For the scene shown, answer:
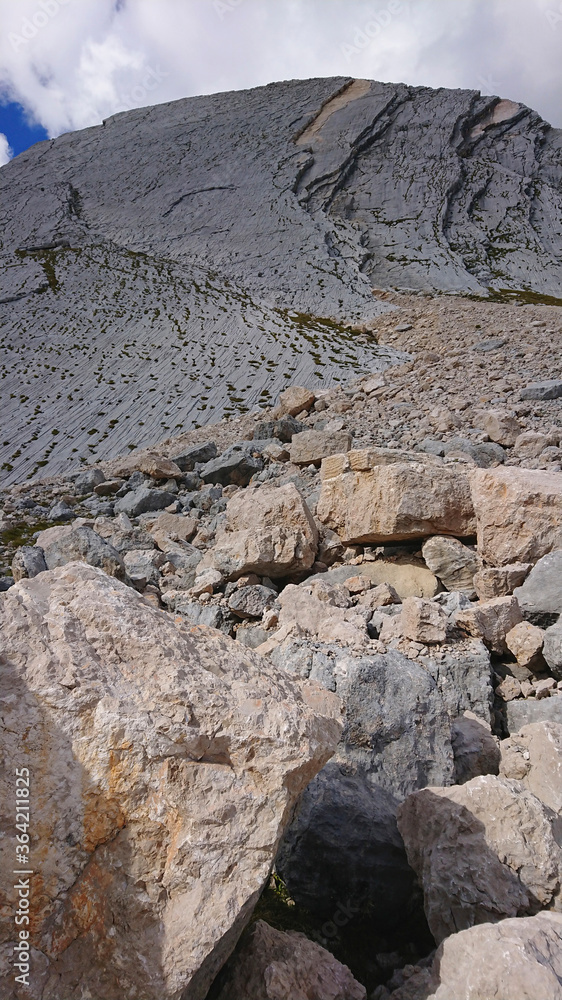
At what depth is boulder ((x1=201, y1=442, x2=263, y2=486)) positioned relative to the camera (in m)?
15.0

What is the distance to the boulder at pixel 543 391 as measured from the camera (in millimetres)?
15031

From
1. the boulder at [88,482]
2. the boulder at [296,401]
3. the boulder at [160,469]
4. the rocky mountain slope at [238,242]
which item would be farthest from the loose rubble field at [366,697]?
the rocky mountain slope at [238,242]

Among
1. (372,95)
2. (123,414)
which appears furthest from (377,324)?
(372,95)

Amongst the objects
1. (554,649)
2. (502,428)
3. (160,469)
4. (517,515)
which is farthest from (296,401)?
(554,649)

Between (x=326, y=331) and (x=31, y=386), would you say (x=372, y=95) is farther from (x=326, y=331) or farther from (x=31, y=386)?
(x=31, y=386)

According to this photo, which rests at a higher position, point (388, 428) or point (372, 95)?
point (372, 95)

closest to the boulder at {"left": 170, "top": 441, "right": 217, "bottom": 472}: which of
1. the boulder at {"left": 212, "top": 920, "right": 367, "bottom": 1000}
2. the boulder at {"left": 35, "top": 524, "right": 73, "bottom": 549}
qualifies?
the boulder at {"left": 35, "top": 524, "right": 73, "bottom": 549}

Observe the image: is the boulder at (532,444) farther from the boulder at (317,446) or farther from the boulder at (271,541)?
the boulder at (271,541)

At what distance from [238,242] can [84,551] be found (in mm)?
55329

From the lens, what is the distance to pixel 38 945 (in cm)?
256

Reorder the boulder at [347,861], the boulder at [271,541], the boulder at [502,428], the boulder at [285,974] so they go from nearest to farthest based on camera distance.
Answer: the boulder at [285,974]
the boulder at [347,861]
the boulder at [271,541]
the boulder at [502,428]

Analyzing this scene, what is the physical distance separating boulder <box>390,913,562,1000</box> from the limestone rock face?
1019mm

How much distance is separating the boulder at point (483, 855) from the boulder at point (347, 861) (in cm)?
36

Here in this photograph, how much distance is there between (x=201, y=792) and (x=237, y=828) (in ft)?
0.84
